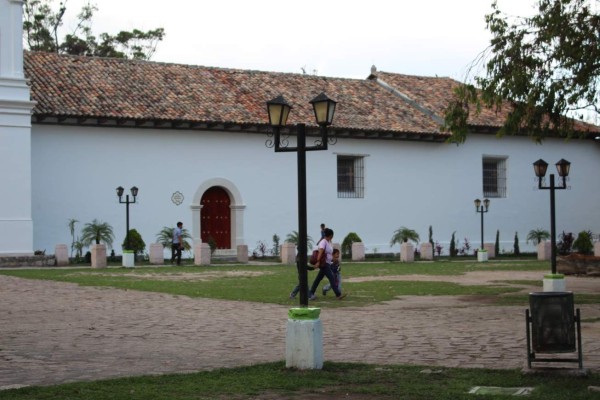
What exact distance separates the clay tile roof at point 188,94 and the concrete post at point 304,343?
23.0 m

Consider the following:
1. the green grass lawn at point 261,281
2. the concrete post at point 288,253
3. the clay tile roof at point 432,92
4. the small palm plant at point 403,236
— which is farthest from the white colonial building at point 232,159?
the green grass lawn at point 261,281

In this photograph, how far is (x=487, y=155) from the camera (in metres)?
40.0

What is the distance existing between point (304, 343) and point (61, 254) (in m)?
22.0

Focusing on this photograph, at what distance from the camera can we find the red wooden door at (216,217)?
3416 cm

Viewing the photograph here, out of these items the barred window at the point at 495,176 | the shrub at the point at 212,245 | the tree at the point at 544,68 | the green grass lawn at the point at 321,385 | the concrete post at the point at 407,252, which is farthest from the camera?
the barred window at the point at 495,176

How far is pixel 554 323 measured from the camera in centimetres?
809

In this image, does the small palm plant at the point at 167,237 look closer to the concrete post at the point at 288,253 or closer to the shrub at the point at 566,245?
the concrete post at the point at 288,253

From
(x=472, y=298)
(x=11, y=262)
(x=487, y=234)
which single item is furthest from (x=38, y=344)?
(x=487, y=234)

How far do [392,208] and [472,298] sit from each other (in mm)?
20889

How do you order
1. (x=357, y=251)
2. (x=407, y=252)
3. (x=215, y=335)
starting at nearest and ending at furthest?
(x=215, y=335), (x=407, y=252), (x=357, y=251)

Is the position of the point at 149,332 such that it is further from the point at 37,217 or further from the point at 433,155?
the point at 433,155

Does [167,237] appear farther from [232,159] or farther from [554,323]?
[554,323]

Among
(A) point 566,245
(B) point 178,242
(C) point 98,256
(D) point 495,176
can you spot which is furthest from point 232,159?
(A) point 566,245

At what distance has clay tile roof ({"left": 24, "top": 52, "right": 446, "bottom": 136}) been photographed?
31609 millimetres
